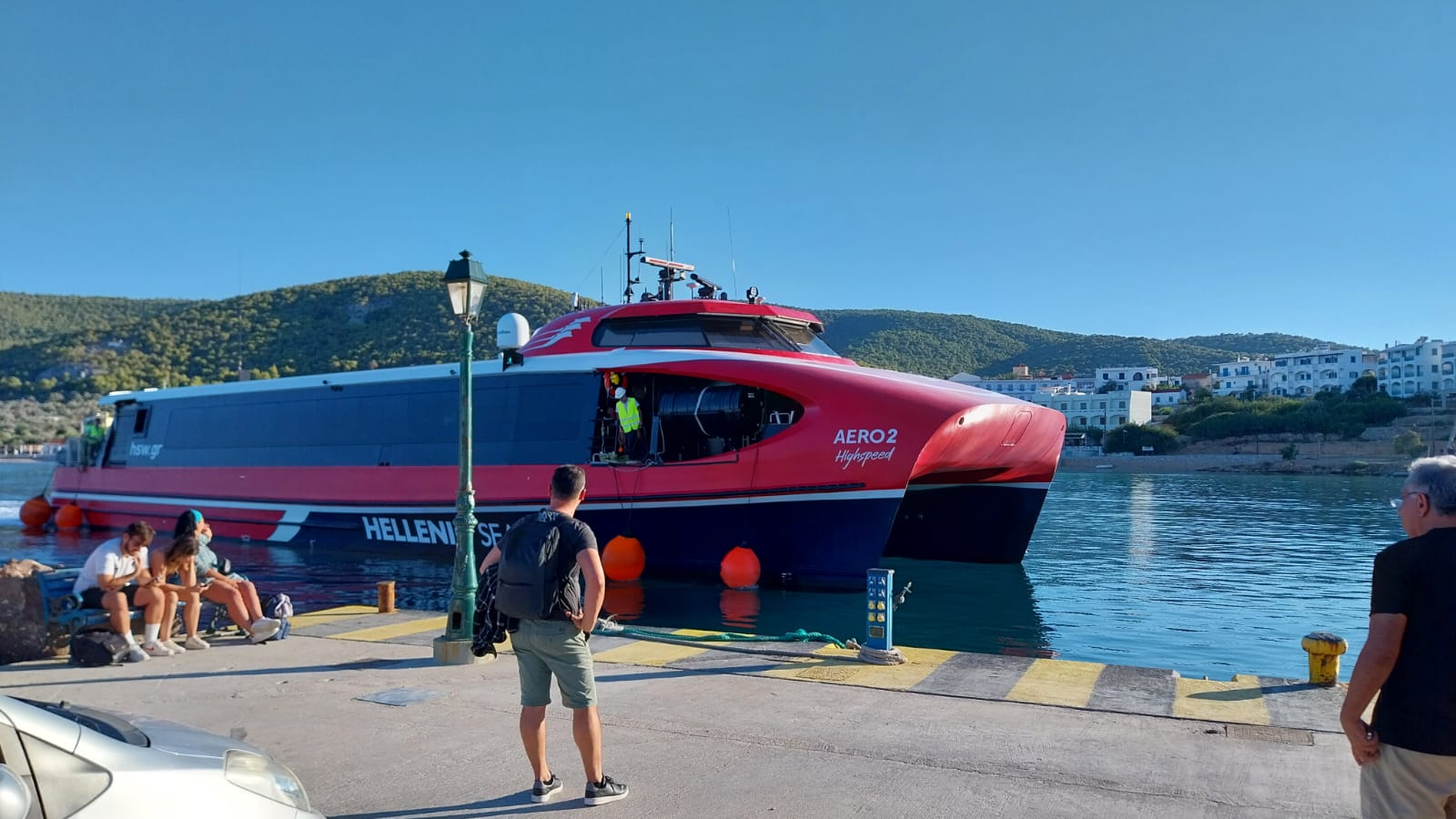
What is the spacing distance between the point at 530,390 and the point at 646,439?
2.10 m

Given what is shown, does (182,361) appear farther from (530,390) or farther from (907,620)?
(907,620)

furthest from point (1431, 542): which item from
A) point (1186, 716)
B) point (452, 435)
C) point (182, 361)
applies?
point (182, 361)

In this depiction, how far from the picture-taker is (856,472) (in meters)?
12.6

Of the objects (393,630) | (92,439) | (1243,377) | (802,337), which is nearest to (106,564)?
(393,630)

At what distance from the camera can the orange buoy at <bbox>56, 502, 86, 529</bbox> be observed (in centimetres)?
2488

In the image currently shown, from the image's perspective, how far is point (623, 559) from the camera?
45.5 ft

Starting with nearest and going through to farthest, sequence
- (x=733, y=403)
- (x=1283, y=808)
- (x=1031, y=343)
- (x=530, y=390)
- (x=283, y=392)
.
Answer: (x=1283, y=808) < (x=733, y=403) < (x=530, y=390) < (x=283, y=392) < (x=1031, y=343)

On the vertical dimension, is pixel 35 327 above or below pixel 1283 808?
above

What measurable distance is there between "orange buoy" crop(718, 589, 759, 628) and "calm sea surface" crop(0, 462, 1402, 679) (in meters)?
0.03

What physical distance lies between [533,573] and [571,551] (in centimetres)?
19

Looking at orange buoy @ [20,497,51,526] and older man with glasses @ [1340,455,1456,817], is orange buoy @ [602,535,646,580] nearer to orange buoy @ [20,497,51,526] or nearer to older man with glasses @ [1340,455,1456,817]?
older man with glasses @ [1340,455,1456,817]

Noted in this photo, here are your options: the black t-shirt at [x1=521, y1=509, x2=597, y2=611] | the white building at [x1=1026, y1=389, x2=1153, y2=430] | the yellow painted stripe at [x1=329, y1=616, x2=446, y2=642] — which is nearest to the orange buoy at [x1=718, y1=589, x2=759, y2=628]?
the yellow painted stripe at [x1=329, y1=616, x2=446, y2=642]

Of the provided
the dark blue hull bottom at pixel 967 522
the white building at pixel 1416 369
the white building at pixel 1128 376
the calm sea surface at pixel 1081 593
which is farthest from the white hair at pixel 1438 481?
the white building at pixel 1128 376

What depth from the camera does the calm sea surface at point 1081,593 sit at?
11.2 m
